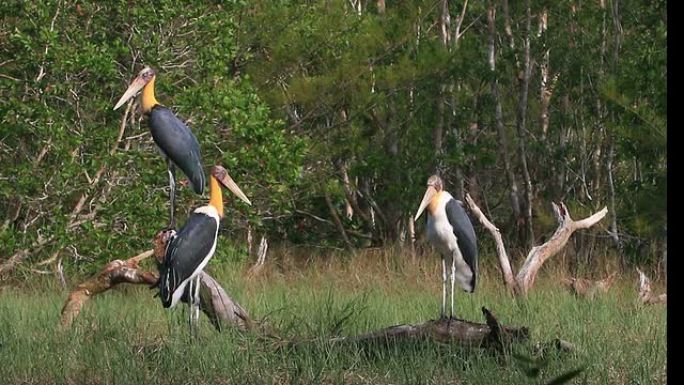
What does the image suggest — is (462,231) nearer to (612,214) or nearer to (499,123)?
(612,214)

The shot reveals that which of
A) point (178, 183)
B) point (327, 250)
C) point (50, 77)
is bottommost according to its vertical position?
point (327, 250)

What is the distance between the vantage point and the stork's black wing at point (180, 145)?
23.8 feet

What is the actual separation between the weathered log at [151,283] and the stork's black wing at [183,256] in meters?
0.07

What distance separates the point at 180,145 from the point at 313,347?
8.06ft

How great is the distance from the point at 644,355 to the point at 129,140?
5.51 m

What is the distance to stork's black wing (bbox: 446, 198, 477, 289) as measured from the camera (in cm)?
697

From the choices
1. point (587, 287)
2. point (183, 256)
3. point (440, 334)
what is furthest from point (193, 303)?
point (587, 287)

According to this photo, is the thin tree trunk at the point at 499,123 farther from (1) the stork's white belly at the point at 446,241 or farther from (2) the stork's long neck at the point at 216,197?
(2) the stork's long neck at the point at 216,197

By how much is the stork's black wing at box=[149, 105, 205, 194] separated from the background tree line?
164 cm

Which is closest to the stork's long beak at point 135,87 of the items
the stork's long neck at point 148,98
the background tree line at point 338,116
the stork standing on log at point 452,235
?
the stork's long neck at point 148,98

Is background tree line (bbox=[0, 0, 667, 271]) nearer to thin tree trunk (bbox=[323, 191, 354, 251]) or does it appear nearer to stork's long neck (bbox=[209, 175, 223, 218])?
thin tree trunk (bbox=[323, 191, 354, 251])

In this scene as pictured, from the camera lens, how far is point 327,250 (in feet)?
42.1

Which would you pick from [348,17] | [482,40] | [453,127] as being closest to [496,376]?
[348,17]
